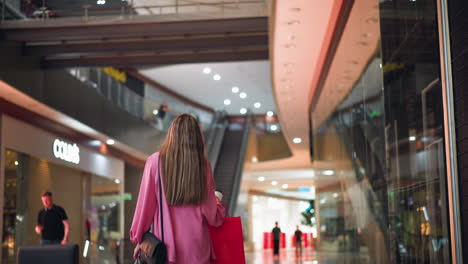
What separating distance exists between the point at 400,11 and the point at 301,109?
13.5m

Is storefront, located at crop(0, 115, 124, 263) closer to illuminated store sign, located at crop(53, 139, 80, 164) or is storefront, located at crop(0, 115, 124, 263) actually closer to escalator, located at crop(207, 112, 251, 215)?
illuminated store sign, located at crop(53, 139, 80, 164)

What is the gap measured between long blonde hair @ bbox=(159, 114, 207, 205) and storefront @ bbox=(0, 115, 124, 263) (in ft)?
23.2

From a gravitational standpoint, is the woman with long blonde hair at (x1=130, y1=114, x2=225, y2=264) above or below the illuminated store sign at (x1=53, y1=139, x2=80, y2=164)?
below

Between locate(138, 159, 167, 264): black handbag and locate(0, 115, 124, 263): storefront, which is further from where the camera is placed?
locate(0, 115, 124, 263): storefront

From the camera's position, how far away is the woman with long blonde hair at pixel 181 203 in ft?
10.6

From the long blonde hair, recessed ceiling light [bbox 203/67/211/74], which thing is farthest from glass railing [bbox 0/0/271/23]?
recessed ceiling light [bbox 203/67/211/74]

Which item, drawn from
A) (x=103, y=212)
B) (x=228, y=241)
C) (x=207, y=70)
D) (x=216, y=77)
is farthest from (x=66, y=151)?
(x=228, y=241)

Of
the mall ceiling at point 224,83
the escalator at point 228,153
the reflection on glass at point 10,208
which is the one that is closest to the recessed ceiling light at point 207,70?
the mall ceiling at point 224,83

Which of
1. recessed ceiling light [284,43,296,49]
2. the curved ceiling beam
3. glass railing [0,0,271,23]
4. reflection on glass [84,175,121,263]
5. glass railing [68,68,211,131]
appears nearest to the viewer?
the curved ceiling beam

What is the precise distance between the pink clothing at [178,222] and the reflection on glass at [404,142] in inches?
50.5

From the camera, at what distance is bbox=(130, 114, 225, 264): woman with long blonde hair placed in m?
3.22

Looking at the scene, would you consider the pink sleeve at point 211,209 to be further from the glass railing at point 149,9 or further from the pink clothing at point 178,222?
the glass railing at point 149,9

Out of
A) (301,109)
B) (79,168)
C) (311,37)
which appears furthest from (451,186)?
(79,168)

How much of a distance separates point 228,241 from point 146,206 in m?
0.43
